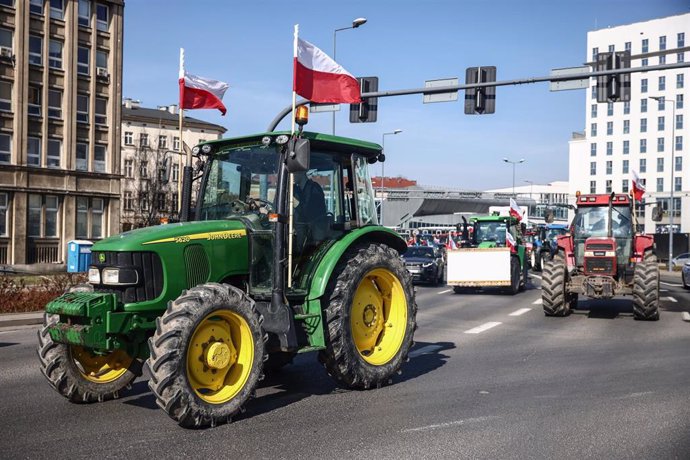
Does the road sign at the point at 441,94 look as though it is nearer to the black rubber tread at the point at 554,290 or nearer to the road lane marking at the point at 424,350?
the black rubber tread at the point at 554,290

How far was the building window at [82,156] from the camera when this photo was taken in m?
49.5

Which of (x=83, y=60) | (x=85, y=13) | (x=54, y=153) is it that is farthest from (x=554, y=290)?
(x=85, y=13)

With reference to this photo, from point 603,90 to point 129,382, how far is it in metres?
16.4

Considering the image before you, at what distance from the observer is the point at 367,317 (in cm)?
838

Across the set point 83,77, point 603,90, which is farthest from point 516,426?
point 83,77

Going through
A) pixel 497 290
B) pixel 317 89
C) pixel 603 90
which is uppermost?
pixel 603 90

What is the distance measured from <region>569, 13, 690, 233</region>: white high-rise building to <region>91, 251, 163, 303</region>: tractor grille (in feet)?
310

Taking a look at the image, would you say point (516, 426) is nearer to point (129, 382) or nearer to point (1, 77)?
point (129, 382)

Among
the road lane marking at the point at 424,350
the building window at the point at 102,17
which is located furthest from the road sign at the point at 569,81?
the building window at the point at 102,17

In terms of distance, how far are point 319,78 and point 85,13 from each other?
4552 centimetres

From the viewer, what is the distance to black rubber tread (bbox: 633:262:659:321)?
624 inches

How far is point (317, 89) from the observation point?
29.7 feet

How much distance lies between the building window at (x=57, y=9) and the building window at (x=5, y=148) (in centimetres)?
809

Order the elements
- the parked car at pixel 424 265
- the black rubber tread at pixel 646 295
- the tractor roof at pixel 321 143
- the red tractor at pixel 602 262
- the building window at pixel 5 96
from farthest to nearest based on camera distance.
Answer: the building window at pixel 5 96, the parked car at pixel 424 265, the red tractor at pixel 602 262, the black rubber tread at pixel 646 295, the tractor roof at pixel 321 143
